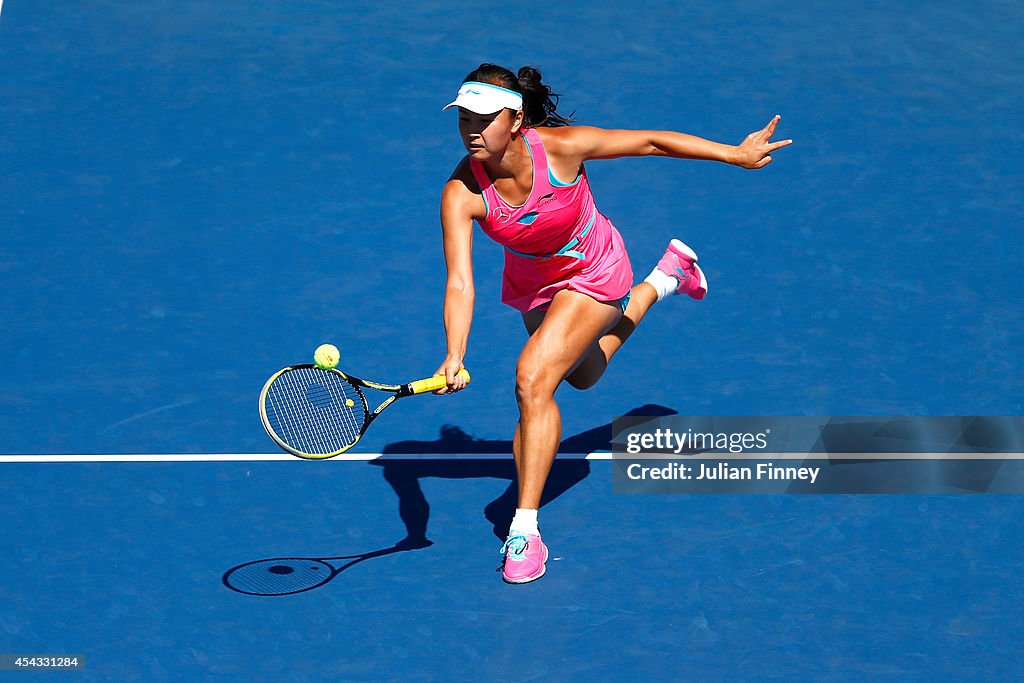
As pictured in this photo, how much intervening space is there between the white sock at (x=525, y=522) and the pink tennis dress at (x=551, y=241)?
971 mm

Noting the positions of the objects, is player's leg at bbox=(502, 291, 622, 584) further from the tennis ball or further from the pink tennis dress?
the tennis ball

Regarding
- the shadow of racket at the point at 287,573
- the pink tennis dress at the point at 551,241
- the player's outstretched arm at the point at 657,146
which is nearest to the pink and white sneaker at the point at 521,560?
the shadow of racket at the point at 287,573

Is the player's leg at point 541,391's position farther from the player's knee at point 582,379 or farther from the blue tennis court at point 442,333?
the player's knee at point 582,379

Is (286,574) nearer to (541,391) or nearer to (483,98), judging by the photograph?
(541,391)

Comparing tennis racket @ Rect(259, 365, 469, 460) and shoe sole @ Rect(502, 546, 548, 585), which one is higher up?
tennis racket @ Rect(259, 365, 469, 460)

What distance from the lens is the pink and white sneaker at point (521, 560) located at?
6176mm

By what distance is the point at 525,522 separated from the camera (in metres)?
6.22

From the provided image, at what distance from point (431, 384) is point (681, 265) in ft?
7.40

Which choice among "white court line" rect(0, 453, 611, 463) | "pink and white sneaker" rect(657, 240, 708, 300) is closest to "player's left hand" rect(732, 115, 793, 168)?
"pink and white sneaker" rect(657, 240, 708, 300)

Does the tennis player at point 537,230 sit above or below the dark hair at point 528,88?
below

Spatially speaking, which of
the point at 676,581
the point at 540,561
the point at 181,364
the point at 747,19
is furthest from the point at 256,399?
the point at 747,19

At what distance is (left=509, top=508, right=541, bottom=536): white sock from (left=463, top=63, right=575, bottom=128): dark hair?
162cm

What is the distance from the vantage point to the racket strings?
6199 millimetres

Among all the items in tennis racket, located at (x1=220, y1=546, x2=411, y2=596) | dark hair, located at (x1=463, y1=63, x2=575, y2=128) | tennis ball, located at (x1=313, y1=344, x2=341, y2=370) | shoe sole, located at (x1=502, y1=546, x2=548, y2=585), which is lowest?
shoe sole, located at (x1=502, y1=546, x2=548, y2=585)
